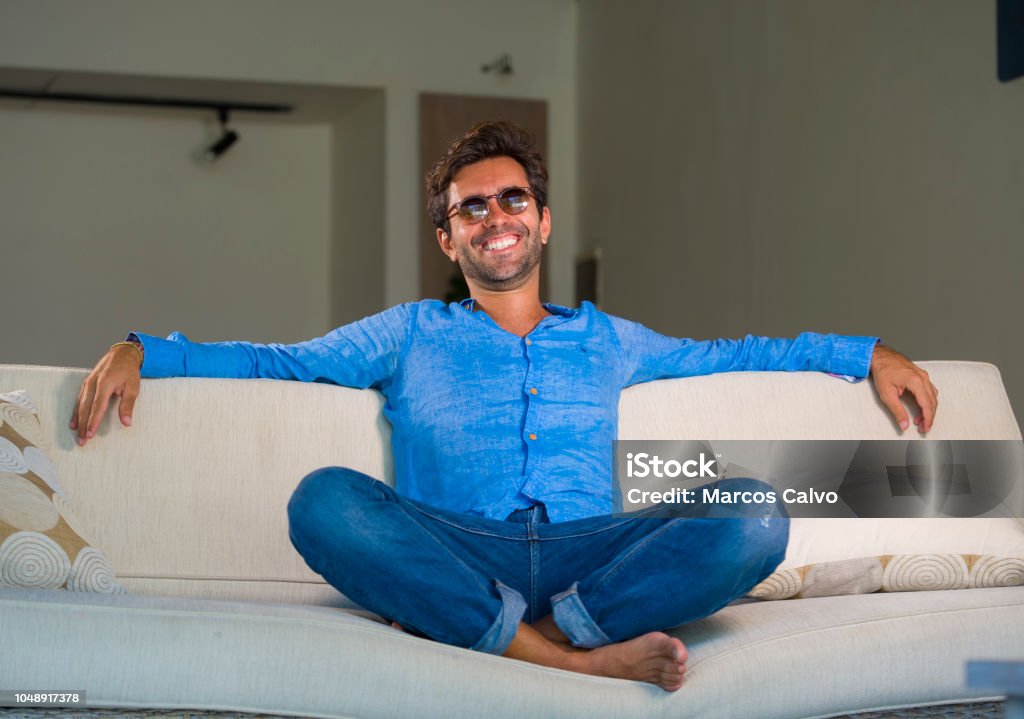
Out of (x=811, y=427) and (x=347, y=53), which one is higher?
(x=347, y=53)

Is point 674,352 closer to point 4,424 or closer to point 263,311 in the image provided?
point 4,424

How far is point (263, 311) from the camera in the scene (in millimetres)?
8141

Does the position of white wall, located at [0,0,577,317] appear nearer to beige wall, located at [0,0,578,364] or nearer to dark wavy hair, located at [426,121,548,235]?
beige wall, located at [0,0,578,364]

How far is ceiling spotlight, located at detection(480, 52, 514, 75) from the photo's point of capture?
7.10m

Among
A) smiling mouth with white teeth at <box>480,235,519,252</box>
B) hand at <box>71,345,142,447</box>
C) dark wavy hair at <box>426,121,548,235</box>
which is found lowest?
hand at <box>71,345,142,447</box>

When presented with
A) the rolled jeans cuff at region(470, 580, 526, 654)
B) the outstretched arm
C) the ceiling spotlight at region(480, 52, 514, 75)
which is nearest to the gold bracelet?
the outstretched arm

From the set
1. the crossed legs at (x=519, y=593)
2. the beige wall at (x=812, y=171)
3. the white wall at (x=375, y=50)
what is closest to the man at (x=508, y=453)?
the crossed legs at (x=519, y=593)

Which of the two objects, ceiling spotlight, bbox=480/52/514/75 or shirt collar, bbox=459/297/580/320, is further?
ceiling spotlight, bbox=480/52/514/75

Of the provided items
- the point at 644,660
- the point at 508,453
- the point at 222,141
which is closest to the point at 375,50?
the point at 222,141

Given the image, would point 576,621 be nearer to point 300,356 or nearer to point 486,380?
point 486,380

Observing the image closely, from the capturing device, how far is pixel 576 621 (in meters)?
1.89

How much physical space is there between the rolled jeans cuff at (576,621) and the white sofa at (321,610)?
12 cm

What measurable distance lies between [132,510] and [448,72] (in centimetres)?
515

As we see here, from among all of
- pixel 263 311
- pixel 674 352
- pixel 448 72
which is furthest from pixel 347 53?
pixel 674 352
